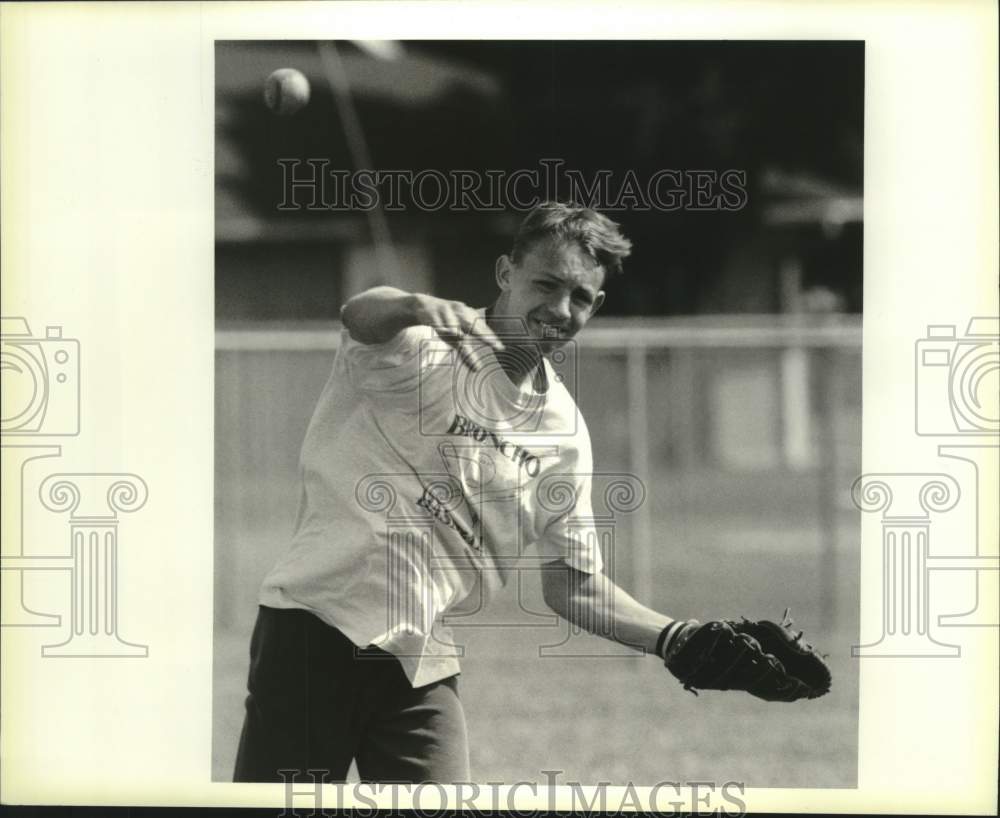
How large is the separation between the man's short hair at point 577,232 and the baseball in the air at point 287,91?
60 centimetres

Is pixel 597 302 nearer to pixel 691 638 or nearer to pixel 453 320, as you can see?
pixel 453 320

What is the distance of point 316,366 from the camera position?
4.09m

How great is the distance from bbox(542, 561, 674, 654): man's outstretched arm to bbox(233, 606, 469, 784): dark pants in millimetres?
324

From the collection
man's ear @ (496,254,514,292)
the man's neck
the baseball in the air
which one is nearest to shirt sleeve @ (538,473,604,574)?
the man's neck

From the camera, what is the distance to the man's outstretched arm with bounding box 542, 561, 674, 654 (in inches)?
161

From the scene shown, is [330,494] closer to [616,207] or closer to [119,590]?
[119,590]

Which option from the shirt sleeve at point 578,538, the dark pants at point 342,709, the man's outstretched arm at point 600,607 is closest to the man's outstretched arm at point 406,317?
the shirt sleeve at point 578,538

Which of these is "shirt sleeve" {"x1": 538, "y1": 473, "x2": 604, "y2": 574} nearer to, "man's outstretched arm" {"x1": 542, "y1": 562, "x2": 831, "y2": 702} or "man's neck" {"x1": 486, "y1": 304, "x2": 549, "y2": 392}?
"man's outstretched arm" {"x1": 542, "y1": 562, "x2": 831, "y2": 702}

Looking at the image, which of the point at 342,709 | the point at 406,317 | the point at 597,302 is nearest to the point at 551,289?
the point at 597,302

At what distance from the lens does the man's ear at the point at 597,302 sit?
408cm

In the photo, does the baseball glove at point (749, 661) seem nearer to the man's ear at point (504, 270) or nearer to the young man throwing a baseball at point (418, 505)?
the young man throwing a baseball at point (418, 505)

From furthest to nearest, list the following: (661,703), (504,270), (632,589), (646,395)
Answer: (646,395) < (661,703) < (632,589) < (504,270)

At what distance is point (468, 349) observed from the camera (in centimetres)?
405

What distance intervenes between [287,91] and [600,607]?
142 cm
